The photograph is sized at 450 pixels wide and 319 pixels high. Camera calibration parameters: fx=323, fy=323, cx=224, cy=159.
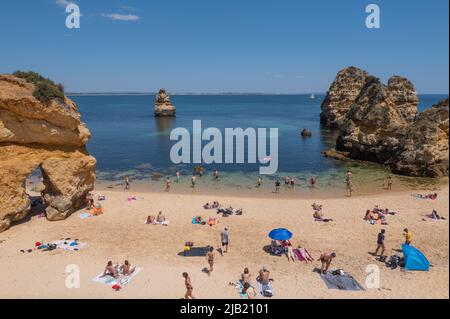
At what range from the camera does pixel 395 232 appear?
18.5 metres

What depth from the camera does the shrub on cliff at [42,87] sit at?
17.8m

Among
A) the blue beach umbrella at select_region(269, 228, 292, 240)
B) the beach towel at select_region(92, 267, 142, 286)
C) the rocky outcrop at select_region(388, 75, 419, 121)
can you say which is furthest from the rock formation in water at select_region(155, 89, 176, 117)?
the beach towel at select_region(92, 267, 142, 286)

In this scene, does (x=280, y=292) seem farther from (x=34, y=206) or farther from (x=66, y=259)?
(x=34, y=206)

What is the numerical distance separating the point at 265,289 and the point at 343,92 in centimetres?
7129

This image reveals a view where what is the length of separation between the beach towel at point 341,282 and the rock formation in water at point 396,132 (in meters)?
23.9

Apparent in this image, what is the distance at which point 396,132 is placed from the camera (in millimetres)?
37469

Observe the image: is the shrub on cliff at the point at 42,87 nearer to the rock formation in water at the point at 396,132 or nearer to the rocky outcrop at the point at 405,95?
the rock formation in water at the point at 396,132

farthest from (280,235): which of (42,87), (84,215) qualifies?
(42,87)

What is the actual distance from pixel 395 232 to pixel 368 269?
5480 millimetres

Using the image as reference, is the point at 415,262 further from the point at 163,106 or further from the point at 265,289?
the point at 163,106

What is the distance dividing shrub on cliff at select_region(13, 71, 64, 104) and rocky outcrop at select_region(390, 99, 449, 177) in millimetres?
32197

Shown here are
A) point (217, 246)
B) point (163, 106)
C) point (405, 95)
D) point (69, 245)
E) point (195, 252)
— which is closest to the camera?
point (195, 252)

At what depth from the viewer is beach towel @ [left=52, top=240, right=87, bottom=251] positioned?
16.0m
